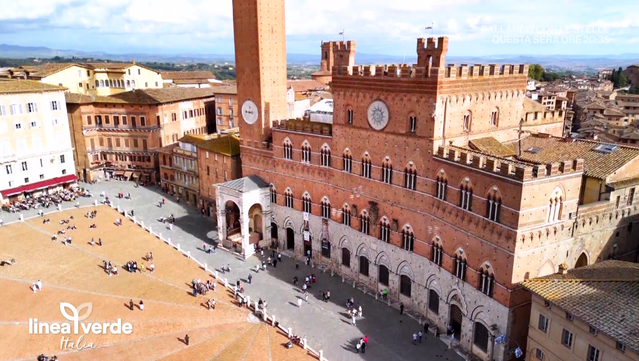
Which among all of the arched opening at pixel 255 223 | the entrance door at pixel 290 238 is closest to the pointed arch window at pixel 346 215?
the entrance door at pixel 290 238

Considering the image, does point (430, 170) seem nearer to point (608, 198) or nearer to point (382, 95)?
point (382, 95)

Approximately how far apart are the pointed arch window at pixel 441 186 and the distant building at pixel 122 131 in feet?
149

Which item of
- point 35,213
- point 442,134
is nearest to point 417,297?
point 442,134

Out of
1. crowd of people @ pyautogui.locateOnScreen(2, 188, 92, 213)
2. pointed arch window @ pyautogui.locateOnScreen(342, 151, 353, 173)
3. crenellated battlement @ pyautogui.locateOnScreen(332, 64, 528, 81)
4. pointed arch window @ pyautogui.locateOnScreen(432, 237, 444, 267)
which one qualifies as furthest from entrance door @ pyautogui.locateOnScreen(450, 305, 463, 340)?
crowd of people @ pyautogui.locateOnScreen(2, 188, 92, 213)

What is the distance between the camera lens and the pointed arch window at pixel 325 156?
4009cm

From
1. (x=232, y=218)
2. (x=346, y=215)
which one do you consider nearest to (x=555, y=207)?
(x=346, y=215)

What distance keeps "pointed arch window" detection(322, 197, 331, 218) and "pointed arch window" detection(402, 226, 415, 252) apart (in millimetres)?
8344

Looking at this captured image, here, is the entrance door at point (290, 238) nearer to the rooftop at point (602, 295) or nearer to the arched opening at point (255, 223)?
the arched opening at point (255, 223)

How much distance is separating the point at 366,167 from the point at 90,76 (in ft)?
195

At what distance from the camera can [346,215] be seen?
131ft

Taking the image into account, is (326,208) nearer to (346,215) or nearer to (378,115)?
(346,215)

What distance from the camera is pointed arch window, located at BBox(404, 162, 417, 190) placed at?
33281 millimetres

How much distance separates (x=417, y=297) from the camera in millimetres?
34625

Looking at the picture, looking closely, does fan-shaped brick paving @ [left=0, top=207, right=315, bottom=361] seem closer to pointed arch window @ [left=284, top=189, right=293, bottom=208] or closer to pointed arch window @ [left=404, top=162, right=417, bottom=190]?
pointed arch window @ [left=284, top=189, right=293, bottom=208]
